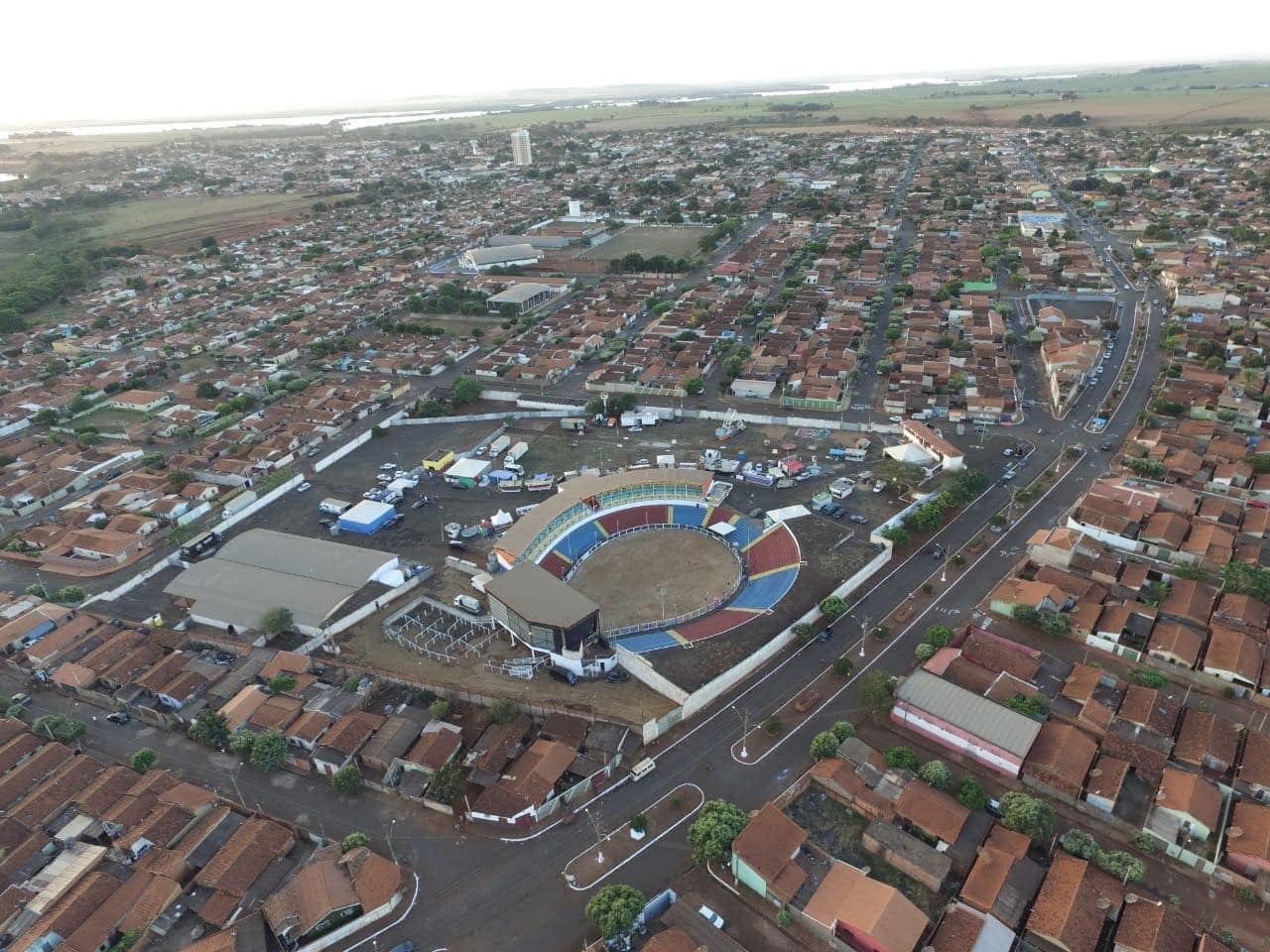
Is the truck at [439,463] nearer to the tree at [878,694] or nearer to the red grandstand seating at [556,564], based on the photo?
the red grandstand seating at [556,564]

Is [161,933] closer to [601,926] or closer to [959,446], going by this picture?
[601,926]

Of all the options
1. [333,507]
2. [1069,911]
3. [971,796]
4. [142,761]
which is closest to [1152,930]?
[1069,911]

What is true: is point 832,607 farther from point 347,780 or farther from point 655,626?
point 347,780

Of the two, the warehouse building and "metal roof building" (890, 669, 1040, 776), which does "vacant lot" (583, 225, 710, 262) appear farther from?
"metal roof building" (890, 669, 1040, 776)

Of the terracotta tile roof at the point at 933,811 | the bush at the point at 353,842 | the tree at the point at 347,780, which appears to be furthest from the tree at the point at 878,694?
the tree at the point at 347,780

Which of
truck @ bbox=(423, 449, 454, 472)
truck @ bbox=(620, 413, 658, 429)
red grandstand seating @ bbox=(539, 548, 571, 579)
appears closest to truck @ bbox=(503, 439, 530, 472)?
truck @ bbox=(423, 449, 454, 472)
